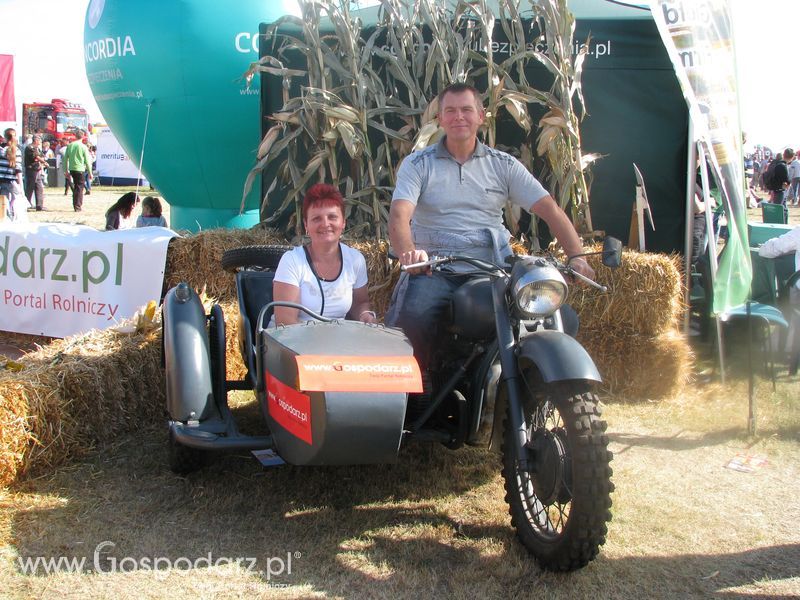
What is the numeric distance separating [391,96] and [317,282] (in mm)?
2833

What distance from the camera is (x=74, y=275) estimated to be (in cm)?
561

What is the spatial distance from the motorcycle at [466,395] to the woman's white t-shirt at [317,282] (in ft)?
0.67

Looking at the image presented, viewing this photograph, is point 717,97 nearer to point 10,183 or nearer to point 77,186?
point 10,183

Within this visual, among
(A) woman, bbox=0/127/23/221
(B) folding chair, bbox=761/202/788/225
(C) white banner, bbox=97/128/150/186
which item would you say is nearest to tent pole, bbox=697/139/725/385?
(B) folding chair, bbox=761/202/788/225

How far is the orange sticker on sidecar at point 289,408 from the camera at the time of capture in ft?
8.41

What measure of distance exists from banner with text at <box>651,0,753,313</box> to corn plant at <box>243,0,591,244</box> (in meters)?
0.90

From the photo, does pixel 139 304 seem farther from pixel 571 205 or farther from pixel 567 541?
pixel 567 541

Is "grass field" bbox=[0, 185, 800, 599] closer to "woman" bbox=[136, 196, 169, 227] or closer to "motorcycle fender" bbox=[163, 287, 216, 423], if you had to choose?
"motorcycle fender" bbox=[163, 287, 216, 423]

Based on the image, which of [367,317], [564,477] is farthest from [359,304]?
[564,477]

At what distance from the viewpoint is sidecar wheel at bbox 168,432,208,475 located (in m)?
3.29

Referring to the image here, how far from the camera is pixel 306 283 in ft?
10.8

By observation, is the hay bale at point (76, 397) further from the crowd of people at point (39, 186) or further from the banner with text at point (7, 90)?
the banner with text at point (7, 90)

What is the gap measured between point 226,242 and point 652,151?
3476 millimetres

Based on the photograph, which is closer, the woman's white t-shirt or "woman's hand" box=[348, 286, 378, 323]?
the woman's white t-shirt
